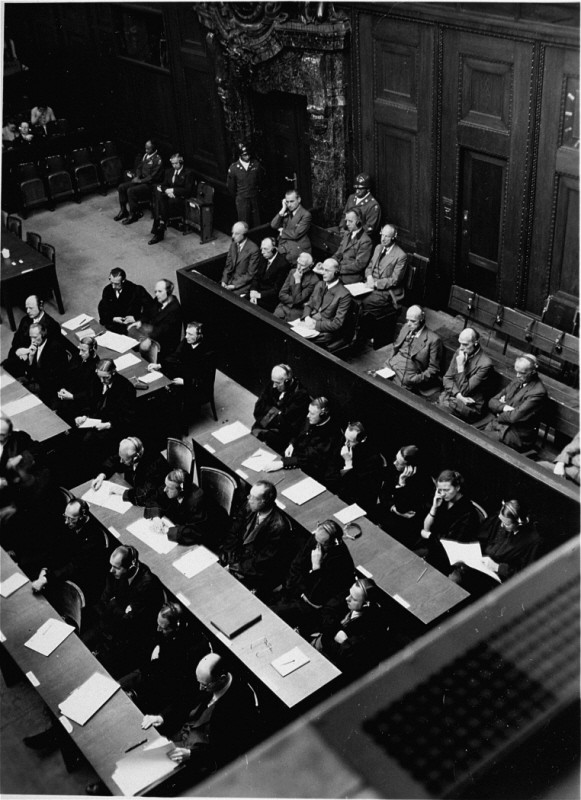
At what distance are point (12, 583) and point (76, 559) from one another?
491mm

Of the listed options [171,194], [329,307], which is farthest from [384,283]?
[171,194]

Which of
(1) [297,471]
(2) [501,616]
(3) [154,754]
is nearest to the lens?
(2) [501,616]

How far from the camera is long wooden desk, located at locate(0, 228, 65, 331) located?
10953 mm

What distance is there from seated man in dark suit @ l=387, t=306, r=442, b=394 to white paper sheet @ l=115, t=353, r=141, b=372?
2678 mm

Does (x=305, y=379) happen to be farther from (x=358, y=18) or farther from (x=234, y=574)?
(x=358, y=18)

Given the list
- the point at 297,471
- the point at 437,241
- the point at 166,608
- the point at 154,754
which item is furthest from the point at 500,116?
the point at 154,754

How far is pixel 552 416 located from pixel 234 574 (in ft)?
10.2

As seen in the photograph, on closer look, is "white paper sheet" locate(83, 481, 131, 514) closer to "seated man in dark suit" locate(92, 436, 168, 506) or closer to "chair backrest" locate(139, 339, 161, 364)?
"seated man in dark suit" locate(92, 436, 168, 506)

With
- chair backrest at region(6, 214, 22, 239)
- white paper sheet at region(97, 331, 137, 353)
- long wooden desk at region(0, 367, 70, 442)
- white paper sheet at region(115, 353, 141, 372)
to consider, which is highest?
chair backrest at region(6, 214, 22, 239)

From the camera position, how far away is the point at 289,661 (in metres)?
5.54

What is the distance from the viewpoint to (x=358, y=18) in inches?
394

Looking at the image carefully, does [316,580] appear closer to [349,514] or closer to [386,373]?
[349,514]

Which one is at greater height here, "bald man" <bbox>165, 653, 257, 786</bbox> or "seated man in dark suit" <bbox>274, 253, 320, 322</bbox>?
"seated man in dark suit" <bbox>274, 253, 320, 322</bbox>

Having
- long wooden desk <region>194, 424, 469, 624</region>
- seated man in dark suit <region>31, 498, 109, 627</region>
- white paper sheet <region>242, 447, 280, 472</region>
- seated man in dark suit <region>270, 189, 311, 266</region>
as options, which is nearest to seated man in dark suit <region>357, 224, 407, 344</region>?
seated man in dark suit <region>270, 189, 311, 266</region>
